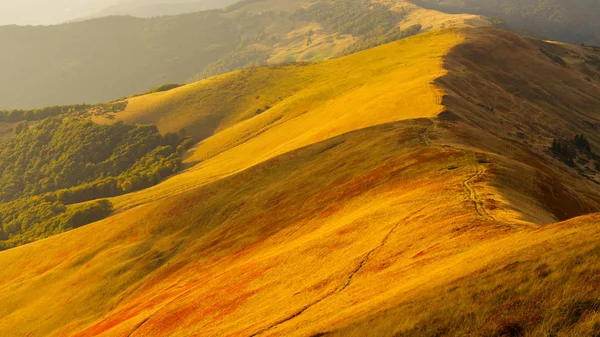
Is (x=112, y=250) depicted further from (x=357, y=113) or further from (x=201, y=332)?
(x=357, y=113)

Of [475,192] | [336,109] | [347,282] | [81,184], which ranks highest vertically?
[336,109]

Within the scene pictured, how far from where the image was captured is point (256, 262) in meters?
42.1

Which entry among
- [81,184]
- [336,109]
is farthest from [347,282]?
[81,184]

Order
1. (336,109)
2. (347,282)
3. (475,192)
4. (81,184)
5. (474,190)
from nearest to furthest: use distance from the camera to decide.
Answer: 1. (347,282)
2. (475,192)
3. (474,190)
4. (336,109)
5. (81,184)

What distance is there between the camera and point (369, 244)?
3391cm

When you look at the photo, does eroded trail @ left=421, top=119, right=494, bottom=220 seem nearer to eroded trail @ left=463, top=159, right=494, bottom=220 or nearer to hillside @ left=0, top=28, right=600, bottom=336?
eroded trail @ left=463, top=159, right=494, bottom=220

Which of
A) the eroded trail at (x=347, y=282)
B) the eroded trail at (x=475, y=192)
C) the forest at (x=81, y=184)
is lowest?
the forest at (x=81, y=184)

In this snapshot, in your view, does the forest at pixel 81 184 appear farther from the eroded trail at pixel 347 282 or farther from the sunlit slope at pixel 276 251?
the eroded trail at pixel 347 282

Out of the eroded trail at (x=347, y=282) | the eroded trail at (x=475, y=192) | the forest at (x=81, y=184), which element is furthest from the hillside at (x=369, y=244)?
the forest at (x=81, y=184)

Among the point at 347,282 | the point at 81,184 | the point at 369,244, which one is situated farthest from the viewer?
the point at 81,184

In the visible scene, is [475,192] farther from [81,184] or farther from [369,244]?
[81,184]

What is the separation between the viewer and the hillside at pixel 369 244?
64.4ft

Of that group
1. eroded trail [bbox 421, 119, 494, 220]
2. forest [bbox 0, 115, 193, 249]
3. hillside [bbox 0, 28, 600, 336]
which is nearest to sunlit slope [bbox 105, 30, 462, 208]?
hillside [bbox 0, 28, 600, 336]

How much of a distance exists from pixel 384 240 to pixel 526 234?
10.3 m
